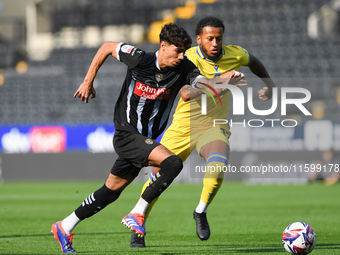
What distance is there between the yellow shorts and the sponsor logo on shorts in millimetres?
1192

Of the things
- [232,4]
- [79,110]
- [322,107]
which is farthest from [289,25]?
[79,110]

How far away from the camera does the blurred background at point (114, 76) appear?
21.3 m

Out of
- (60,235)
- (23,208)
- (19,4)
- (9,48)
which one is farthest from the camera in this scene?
(19,4)

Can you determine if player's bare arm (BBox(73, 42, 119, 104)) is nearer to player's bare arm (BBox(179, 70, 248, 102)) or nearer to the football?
player's bare arm (BBox(179, 70, 248, 102))

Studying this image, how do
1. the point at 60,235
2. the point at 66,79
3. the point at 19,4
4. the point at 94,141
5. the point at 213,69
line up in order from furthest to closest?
the point at 19,4 → the point at 66,79 → the point at 94,141 → the point at 213,69 → the point at 60,235

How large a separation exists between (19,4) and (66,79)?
1682 centimetres

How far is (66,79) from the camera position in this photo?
1104 inches

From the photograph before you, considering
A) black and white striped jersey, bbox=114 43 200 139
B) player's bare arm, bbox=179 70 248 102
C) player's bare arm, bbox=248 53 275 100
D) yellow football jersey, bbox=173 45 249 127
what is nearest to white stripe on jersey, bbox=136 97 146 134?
black and white striped jersey, bbox=114 43 200 139

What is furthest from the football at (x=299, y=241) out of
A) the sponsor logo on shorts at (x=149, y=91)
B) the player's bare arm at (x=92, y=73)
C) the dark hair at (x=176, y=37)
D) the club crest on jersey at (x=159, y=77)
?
the player's bare arm at (x=92, y=73)

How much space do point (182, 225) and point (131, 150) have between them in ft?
12.7

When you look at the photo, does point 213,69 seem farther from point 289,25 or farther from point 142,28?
point 142,28

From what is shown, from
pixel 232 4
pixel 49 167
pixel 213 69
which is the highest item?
pixel 232 4

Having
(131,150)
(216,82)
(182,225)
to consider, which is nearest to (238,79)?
(216,82)

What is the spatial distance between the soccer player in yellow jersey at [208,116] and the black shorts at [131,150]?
2.93 feet
